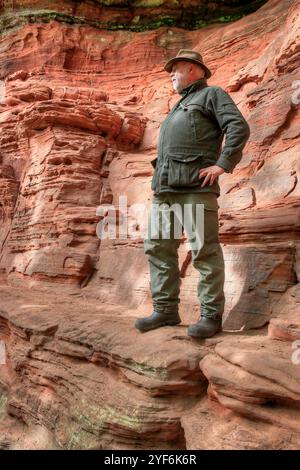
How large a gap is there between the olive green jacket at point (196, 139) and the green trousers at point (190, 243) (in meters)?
0.12

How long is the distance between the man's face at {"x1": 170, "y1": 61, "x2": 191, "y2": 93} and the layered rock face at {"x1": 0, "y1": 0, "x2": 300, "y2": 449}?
1574 millimetres

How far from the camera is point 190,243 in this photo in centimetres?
348

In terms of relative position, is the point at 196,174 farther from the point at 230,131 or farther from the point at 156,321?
the point at 156,321

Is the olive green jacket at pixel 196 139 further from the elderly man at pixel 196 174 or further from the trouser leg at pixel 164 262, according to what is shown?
the trouser leg at pixel 164 262

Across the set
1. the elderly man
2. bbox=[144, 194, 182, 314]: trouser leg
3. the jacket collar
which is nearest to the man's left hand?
the elderly man

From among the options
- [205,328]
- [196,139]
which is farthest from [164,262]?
[196,139]

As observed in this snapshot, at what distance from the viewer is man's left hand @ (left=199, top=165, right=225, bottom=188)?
10.9 feet

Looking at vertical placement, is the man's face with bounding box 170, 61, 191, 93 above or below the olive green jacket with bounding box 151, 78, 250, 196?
above

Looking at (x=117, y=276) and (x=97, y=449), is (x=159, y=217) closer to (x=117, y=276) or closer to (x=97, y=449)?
(x=97, y=449)

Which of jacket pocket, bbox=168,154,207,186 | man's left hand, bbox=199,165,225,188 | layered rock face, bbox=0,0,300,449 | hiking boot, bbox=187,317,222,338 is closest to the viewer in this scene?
layered rock face, bbox=0,0,300,449

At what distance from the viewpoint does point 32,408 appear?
4145 millimetres

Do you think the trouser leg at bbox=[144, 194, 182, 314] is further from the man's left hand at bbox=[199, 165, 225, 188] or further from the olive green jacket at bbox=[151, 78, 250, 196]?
the man's left hand at bbox=[199, 165, 225, 188]
